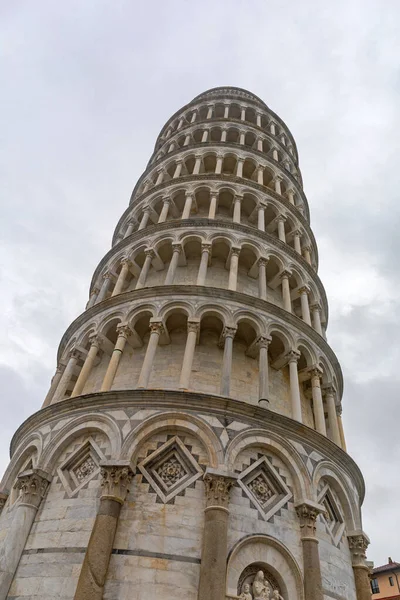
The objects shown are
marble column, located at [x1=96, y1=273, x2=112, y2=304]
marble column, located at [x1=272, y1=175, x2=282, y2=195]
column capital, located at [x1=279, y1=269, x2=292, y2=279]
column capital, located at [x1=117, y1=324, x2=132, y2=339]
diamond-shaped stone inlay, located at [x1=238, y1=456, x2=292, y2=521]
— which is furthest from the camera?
marble column, located at [x1=272, y1=175, x2=282, y2=195]

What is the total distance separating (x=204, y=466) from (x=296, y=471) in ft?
8.23

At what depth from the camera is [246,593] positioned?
9.67 meters

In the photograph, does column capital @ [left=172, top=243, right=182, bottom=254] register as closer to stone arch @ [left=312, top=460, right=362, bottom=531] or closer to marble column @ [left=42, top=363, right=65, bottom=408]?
marble column @ [left=42, top=363, right=65, bottom=408]

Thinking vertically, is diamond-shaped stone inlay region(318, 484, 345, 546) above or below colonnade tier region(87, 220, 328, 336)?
below

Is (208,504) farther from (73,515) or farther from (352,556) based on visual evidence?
(352,556)

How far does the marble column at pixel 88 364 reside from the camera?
1395 cm

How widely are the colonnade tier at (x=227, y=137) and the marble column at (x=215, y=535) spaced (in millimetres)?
19352

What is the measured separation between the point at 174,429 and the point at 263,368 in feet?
11.7

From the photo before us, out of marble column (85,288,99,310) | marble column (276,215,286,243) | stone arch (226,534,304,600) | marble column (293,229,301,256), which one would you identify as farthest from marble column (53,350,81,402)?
marble column (293,229,301,256)

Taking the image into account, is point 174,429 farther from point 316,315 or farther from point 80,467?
point 316,315

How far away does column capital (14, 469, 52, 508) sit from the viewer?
36.5 ft

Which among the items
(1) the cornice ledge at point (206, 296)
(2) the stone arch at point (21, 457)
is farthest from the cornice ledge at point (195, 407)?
(1) the cornice ledge at point (206, 296)

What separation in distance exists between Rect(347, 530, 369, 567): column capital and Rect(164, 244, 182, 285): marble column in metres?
9.32

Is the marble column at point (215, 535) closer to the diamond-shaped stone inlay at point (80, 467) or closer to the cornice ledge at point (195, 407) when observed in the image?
the cornice ledge at point (195, 407)
